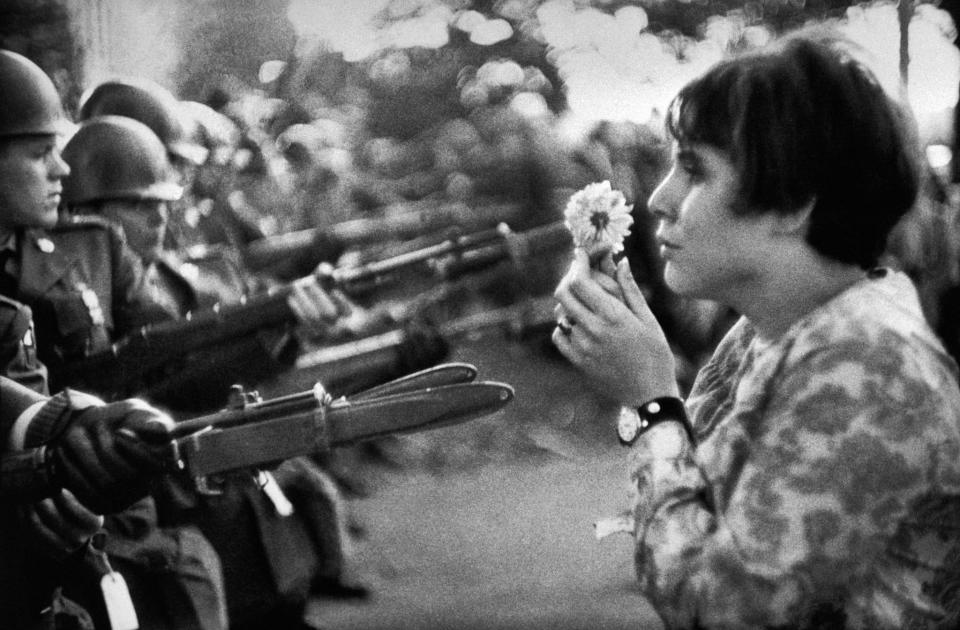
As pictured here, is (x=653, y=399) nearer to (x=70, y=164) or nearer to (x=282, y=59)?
(x=282, y=59)

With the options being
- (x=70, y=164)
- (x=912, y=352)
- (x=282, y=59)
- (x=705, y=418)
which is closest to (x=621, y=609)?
(x=705, y=418)

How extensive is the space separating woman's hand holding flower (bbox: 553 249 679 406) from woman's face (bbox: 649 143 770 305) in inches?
1.9

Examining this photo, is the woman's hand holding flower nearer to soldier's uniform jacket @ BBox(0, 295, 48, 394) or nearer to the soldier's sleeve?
the soldier's sleeve

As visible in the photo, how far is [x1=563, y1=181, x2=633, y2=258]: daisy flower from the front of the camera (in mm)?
1163

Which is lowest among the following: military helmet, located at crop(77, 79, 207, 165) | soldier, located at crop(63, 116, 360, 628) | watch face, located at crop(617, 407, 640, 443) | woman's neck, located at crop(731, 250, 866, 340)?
soldier, located at crop(63, 116, 360, 628)

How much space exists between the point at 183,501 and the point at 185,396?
160 millimetres

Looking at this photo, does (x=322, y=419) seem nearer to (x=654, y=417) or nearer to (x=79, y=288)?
(x=654, y=417)

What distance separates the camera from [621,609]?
5.54 feet

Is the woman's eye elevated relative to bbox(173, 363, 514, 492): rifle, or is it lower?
elevated

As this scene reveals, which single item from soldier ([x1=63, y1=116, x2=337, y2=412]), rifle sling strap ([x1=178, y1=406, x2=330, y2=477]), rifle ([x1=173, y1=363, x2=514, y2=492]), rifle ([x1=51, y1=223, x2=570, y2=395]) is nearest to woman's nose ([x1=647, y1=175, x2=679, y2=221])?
rifle ([x1=173, y1=363, x2=514, y2=492])

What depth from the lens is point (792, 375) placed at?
39.2 inches

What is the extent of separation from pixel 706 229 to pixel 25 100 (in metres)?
1.02

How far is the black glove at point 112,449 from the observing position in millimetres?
1401

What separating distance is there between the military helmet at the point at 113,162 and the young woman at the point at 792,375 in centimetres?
104
